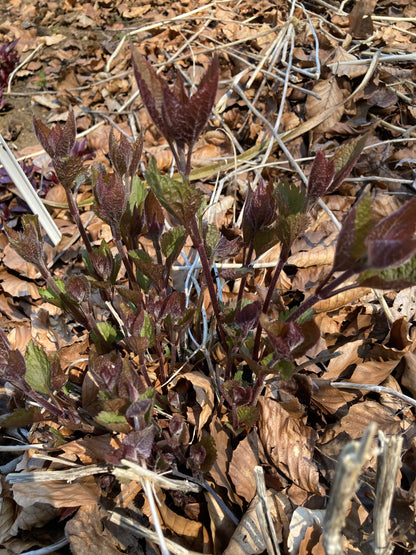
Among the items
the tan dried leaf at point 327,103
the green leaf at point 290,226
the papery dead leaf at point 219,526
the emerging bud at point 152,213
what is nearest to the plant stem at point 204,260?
the green leaf at point 290,226

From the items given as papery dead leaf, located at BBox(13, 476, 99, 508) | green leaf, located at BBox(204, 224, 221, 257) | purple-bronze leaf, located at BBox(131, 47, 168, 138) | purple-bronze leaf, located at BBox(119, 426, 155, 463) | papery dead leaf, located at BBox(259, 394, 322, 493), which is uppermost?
purple-bronze leaf, located at BBox(131, 47, 168, 138)

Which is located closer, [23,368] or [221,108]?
[23,368]

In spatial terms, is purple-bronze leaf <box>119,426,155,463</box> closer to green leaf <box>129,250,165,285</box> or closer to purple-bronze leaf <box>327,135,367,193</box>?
green leaf <box>129,250,165,285</box>

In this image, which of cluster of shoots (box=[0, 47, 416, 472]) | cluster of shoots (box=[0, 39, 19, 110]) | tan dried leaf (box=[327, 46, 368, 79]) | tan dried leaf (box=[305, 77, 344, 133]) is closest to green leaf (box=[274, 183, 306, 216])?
cluster of shoots (box=[0, 47, 416, 472])

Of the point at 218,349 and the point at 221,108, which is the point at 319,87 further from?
the point at 218,349

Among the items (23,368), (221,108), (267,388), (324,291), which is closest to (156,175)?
(324,291)

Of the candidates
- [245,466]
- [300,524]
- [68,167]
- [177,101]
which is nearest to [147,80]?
[177,101]

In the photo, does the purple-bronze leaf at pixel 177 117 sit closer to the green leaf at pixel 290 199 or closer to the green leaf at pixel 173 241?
the green leaf at pixel 290 199

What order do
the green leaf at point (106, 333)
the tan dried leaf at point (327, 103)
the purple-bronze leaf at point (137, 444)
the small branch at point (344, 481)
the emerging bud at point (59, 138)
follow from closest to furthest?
the small branch at point (344, 481), the purple-bronze leaf at point (137, 444), the emerging bud at point (59, 138), the green leaf at point (106, 333), the tan dried leaf at point (327, 103)
